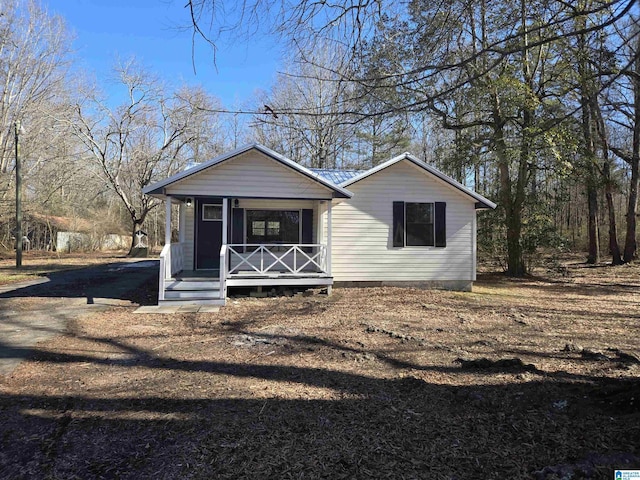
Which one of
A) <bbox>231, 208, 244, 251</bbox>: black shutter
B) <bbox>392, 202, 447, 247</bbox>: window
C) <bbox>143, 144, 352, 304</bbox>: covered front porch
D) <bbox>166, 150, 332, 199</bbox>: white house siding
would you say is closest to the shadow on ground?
<bbox>143, 144, 352, 304</bbox>: covered front porch

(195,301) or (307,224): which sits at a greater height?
(307,224)

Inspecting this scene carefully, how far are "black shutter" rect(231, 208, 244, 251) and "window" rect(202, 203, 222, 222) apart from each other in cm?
60

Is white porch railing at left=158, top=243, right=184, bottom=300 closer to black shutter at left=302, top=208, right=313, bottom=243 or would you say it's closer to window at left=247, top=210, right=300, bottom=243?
window at left=247, top=210, right=300, bottom=243

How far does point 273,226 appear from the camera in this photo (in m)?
12.0

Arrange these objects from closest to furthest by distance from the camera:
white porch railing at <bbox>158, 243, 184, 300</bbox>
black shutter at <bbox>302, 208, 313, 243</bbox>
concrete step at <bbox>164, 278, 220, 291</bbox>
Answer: white porch railing at <bbox>158, 243, 184, 300</bbox>
concrete step at <bbox>164, 278, 220, 291</bbox>
black shutter at <bbox>302, 208, 313, 243</bbox>

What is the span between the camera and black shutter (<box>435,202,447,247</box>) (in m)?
11.9

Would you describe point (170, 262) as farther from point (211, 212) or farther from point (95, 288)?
point (95, 288)

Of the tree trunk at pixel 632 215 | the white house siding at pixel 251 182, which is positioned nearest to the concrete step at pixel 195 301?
the white house siding at pixel 251 182

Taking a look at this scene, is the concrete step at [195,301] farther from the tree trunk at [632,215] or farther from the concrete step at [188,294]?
the tree trunk at [632,215]

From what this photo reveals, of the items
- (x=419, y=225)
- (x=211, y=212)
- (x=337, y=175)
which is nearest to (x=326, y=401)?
(x=419, y=225)

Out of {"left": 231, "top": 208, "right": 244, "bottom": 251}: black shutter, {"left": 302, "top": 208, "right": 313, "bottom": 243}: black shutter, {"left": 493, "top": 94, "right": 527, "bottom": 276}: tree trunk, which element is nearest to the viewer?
{"left": 231, "top": 208, "right": 244, "bottom": 251}: black shutter

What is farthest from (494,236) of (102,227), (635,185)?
(102,227)

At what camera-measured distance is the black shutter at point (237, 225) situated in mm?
11680

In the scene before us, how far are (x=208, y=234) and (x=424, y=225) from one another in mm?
6341
